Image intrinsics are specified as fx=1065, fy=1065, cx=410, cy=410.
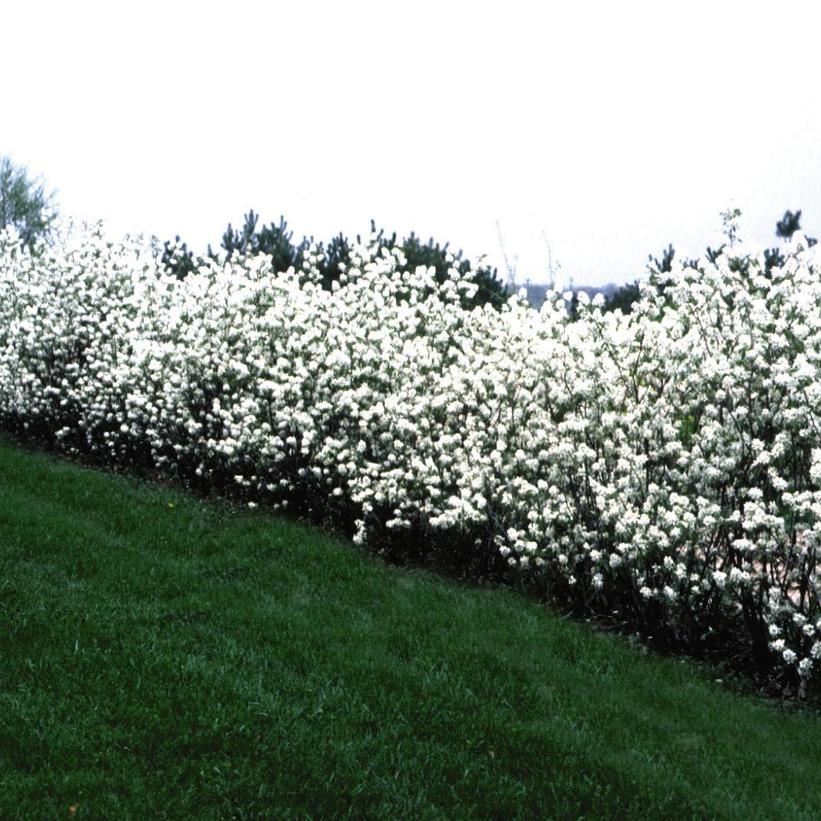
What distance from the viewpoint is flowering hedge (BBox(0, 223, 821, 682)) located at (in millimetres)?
6121

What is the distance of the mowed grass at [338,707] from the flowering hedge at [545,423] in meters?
0.51

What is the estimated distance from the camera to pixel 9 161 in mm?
40938

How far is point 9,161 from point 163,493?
35.1 m

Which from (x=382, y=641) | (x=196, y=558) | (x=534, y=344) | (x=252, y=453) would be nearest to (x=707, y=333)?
(x=534, y=344)

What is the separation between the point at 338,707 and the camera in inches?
200

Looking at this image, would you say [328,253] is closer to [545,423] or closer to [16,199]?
[545,423]

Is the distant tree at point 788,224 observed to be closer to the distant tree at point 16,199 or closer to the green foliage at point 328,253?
the green foliage at point 328,253

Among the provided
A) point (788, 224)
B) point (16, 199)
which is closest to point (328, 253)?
point (788, 224)

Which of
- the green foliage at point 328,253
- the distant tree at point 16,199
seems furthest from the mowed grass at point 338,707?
the distant tree at point 16,199

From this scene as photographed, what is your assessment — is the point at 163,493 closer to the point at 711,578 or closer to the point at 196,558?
the point at 196,558

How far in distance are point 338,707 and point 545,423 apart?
116 inches

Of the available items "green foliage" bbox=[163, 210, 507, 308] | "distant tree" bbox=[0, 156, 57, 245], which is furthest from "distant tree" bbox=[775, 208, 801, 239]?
"distant tree" bbox=[0, 156, 57, 245]

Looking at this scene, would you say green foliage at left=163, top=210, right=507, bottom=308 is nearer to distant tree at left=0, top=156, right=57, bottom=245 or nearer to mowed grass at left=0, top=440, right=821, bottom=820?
mowed grass at left=0, top=440, right=821, bottom=820

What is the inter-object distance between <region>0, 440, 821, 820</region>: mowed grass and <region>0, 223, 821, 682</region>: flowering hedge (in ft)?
1.68
